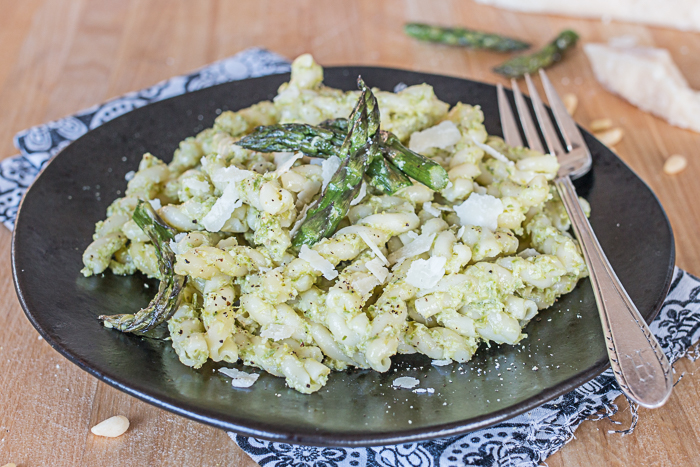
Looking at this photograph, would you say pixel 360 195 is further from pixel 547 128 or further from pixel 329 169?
pixel 547 128

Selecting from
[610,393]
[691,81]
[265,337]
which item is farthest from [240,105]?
[691,81]

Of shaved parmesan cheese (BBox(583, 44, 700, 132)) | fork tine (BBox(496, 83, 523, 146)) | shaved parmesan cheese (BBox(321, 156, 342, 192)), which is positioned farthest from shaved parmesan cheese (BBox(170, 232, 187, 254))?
shaved parmesan cheese (BBox(583, 44, 700, 132))

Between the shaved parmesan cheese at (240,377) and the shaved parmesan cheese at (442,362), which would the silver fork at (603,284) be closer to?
the shaved parmesan cheese at (442,362)

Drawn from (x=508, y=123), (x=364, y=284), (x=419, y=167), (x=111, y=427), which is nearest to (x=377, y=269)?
(x=364, y=284)

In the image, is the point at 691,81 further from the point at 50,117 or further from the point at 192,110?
the point at 50,117

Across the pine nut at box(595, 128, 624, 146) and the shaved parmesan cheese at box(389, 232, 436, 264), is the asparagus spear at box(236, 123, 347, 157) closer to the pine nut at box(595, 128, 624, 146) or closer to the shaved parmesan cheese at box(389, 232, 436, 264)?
the shaved parmesan cheese at box(389, 232, 436, 264)

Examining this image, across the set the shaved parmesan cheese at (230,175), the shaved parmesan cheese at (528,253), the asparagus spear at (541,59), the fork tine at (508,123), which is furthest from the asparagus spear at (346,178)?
the asparagus spear at (541,59)

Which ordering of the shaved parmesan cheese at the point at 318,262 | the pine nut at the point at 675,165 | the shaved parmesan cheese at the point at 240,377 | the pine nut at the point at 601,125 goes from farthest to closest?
1. the pine nut at the point at 601,125
2. the pine nut at the point at 675,165
3. the shaved parmesan cheese at the point at 318,262
4. the shaved parmesan cheese at the point at 240,377
